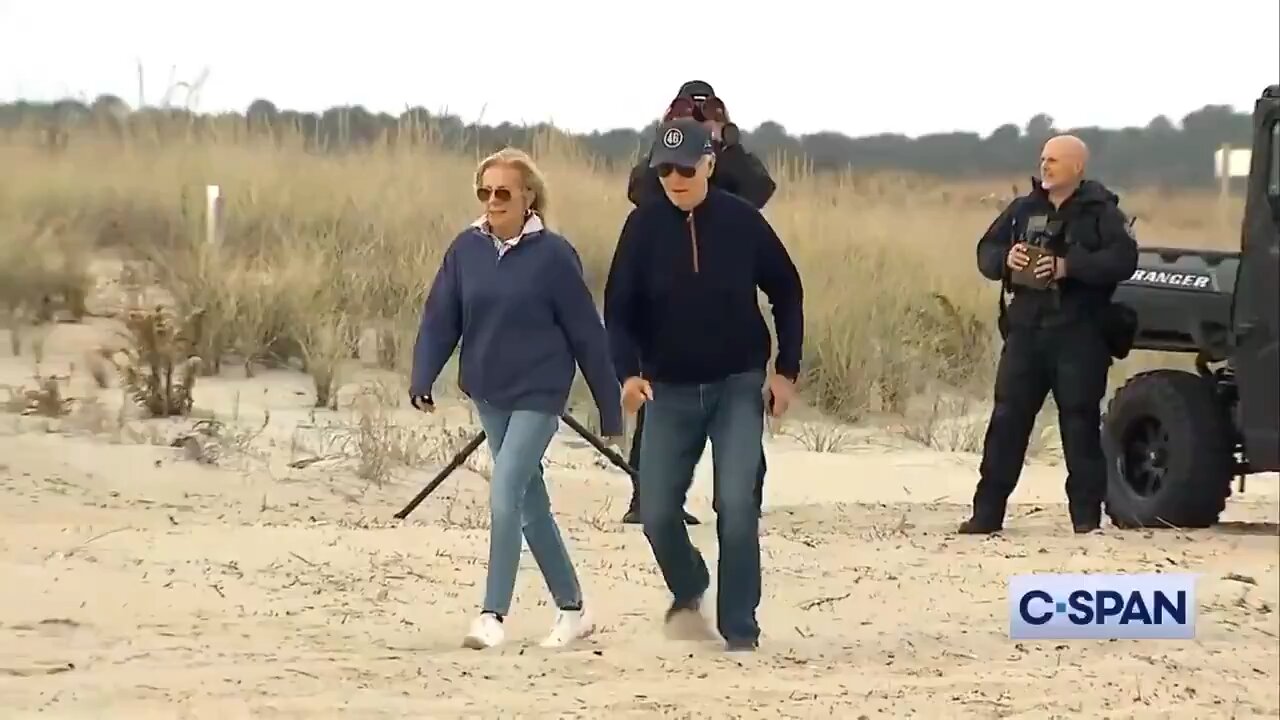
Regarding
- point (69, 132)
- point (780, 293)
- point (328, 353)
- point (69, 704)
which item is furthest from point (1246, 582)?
point (69, 132)

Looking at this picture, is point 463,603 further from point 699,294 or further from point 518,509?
point 699,294

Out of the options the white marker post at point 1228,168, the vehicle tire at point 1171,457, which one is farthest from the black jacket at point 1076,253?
the vehicle tire at point 1171,457

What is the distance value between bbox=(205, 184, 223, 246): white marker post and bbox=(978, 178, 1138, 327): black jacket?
21.3 feet

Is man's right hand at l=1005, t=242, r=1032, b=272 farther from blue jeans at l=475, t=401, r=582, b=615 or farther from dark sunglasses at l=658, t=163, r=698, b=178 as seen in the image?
blue jeans at l=475, t=401, r=582, b=615

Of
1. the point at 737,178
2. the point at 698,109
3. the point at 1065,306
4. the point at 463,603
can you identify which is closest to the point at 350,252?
the point at 698,109

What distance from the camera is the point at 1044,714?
5617 millimetres

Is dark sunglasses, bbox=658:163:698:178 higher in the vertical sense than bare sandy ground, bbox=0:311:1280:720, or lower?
higher

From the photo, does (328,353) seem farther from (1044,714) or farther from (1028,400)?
(1044,714)

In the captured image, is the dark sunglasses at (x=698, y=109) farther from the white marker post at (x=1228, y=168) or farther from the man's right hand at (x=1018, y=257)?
the white marker post at (x=1228, y=168)

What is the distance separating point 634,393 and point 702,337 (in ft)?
0.90

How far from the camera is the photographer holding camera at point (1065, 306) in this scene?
8.43 m

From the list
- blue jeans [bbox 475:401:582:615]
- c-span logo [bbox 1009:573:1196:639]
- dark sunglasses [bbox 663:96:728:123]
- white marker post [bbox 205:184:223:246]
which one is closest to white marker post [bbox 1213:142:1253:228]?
dark sunglasses [bbox 663:96:728:123]

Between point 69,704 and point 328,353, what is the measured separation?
21.5 ft

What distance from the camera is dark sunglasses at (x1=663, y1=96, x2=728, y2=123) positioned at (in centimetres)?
818
